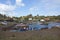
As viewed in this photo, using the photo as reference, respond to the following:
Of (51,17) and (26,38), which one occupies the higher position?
(51,17)

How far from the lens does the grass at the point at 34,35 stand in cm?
397

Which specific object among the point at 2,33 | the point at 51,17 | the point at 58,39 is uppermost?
the point at 51,17

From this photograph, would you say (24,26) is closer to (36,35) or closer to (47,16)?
(36,35)

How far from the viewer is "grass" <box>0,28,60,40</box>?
397 centimetres

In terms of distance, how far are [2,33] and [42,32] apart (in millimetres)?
1065

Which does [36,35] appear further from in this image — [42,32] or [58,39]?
[58,39]

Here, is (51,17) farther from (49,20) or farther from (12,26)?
(12,26)

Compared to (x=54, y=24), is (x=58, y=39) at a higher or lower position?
lower

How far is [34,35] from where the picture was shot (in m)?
3.99

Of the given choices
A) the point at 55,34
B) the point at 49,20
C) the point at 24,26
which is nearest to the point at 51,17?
the point at 49,20

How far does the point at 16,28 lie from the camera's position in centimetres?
409

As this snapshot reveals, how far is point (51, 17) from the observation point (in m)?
4.15

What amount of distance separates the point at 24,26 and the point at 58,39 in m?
0.97

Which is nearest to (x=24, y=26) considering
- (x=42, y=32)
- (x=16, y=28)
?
(x=16, y=28)
